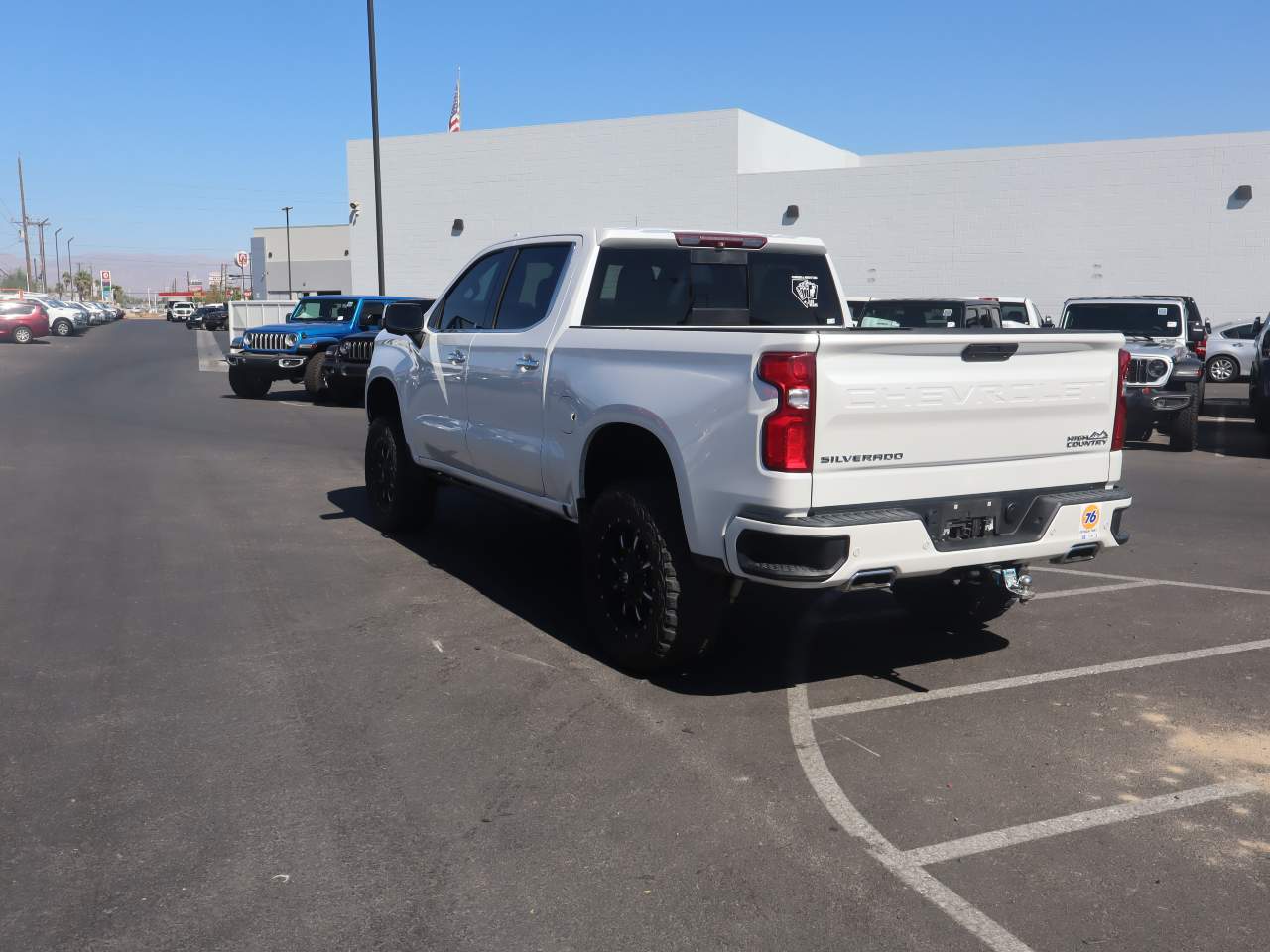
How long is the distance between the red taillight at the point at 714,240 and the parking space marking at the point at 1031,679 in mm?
2748

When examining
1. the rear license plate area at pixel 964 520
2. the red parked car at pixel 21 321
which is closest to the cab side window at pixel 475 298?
the rear license plate area at pixel 964 520

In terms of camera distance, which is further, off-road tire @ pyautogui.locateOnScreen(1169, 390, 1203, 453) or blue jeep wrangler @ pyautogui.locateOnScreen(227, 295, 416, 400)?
blue jeep wrangler @ pyautogui.locateOnScreen(227, 295, 416, 400)

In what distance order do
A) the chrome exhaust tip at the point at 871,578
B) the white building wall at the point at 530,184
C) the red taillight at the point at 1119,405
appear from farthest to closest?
the white building wall at the point at 530,184 → the red taillight at the point at 1119,405 → the chrome exhaust tip at the point at 871,578

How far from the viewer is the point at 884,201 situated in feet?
112

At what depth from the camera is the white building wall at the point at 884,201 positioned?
29594mm

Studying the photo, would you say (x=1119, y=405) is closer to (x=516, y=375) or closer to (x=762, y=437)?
(x=762, y=437)

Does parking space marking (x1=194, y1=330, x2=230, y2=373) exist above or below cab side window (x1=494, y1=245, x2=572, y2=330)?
below

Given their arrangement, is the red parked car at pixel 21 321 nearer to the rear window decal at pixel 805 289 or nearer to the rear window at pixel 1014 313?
the rear window at pixel 1014 313

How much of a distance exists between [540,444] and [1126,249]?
28.5 meters

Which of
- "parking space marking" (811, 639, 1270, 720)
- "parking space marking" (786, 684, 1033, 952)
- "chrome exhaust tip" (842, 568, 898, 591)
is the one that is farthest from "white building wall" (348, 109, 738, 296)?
"parking space marking" (786, 684, 1033, 952)

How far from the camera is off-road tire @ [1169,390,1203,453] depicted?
558 inches

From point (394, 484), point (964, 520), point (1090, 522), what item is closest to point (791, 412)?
point (964, 520)

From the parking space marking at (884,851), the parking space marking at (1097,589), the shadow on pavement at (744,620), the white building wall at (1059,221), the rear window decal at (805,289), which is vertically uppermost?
the white building wall at (1059,221)

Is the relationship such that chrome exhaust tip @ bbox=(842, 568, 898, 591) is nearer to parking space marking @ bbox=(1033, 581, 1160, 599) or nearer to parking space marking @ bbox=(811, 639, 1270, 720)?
parking space marking @ bbox=(811, 639, 1270, 720)
